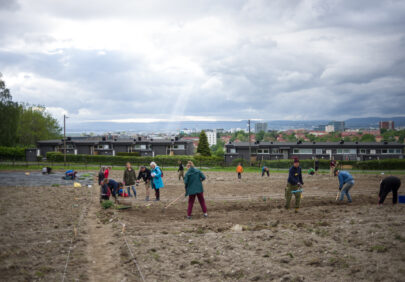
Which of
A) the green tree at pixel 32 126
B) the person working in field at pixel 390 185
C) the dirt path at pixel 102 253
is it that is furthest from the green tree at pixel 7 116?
the person working in field at pixel 390 185

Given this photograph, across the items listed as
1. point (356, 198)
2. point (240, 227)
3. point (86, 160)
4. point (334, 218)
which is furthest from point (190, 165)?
point (86, 160)

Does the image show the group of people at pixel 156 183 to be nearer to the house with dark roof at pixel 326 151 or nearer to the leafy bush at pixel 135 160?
the leafy bush at pixel 135 160

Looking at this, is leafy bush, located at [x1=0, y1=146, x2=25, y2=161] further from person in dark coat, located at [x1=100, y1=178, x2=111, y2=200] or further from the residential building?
person in dark coat, located at [x1=100, y1=178, x2=111, y2=200]

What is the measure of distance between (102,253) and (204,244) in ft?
8.19

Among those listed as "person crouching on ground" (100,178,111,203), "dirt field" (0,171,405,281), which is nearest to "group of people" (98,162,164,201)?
"person crouching on ground" (100,178,111,203)

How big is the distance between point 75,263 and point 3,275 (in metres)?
1.36

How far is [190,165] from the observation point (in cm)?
1234

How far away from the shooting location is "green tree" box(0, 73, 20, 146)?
52.2m

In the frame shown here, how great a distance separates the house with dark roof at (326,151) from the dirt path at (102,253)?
53448 millimetres

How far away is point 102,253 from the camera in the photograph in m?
8.00

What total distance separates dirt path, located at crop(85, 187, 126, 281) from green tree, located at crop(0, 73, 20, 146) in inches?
1948

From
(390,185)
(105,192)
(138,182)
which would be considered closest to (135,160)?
(138,182)

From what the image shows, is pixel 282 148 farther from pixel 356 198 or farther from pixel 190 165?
pixel 190 165

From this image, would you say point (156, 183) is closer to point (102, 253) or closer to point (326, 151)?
point (102, 253)
